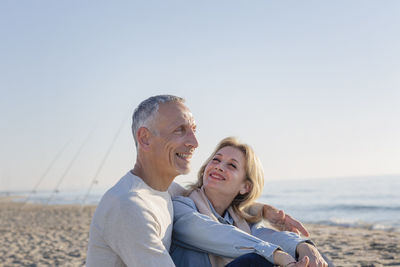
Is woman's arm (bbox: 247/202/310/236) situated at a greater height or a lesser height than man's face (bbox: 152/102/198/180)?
lesser

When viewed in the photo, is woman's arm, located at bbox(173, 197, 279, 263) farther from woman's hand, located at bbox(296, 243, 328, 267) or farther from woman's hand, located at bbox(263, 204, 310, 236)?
woman's hand, located at bbox(263, 204, 310, 236)

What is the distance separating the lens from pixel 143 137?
7.45 feet

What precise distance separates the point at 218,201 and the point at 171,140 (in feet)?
2.86

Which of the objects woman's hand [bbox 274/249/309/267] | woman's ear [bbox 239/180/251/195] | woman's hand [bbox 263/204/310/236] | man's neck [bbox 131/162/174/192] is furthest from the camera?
woman's ear [bbox 239/180/251/195]

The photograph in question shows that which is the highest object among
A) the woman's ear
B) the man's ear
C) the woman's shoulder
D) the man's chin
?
the man's ear

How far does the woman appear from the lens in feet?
7.23

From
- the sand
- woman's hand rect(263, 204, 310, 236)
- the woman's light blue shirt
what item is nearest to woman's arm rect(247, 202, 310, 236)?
woman's hand rect(263, 204, 310, 236)

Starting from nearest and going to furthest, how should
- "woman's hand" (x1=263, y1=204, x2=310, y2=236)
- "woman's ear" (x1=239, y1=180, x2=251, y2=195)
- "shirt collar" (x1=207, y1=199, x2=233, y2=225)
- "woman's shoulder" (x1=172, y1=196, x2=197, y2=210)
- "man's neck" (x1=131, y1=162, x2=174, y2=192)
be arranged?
"man's neck" (x1=131, y1=162, x2=174, y2=192) < "woman's shoulder" (x1=172, y1=196, x2=197, y2=210) < "shirt collar" (x1=207, y1=199, x2=233, y2=225) < "woman's hand" (x1=263, y1=204, x2=310, y2=236) < "woman's ear" (x1=239, y1=180, x2=251, y2=195)

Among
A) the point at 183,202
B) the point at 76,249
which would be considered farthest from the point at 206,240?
the point at 76,249

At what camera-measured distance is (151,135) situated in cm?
225

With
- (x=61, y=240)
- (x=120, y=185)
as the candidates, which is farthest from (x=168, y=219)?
A: (x=61, y=240)

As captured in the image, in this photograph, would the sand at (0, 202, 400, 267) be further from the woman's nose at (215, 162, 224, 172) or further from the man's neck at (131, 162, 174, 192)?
the man's neck at (131, 162, 174, 192)

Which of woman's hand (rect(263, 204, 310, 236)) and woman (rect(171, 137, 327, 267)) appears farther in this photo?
woman's hand (rect(263, 204, 310, 236))

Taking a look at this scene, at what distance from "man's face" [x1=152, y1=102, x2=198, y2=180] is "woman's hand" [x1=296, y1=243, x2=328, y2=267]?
2.71 feet
